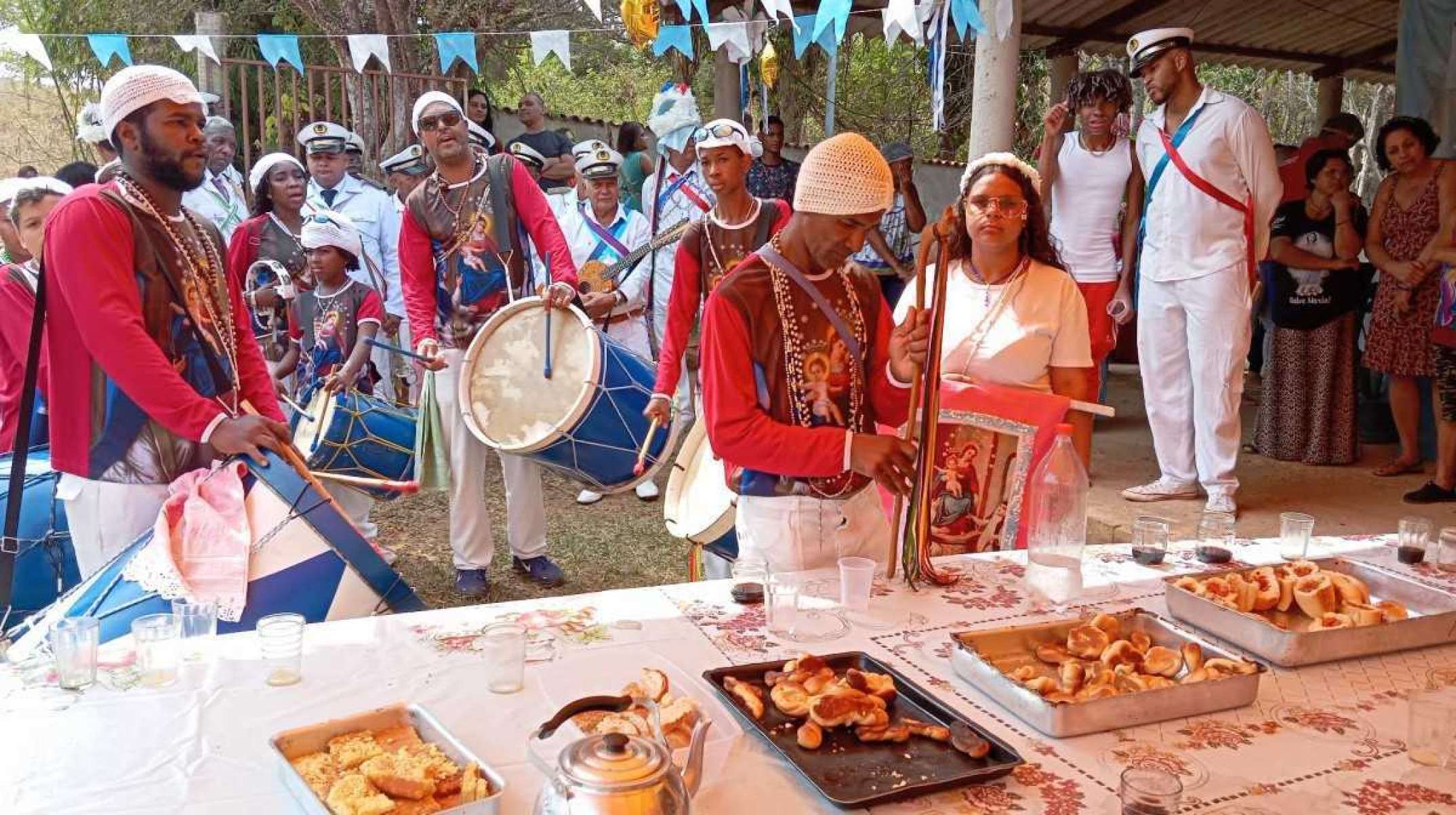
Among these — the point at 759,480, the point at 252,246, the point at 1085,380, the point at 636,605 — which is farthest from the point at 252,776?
the point at 252,246

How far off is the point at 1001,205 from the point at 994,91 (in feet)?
7.09

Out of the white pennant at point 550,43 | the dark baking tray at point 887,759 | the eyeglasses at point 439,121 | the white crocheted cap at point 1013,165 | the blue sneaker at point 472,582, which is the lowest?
the blue sneaker at point 472,582

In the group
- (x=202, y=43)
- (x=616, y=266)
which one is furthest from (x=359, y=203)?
(x=202, y=43)

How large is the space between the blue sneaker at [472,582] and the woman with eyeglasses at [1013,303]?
2332 millimetres

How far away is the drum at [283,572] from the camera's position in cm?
257

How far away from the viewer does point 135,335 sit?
2.75m

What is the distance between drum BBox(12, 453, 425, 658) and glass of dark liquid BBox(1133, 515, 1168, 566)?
6.01 feet

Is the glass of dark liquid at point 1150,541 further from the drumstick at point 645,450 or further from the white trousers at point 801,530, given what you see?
the drumstick at point 645,450

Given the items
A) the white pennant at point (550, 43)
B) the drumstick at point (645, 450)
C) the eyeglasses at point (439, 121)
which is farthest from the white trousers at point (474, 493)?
the white pennant at point (550, 43)

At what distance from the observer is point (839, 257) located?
2.60m

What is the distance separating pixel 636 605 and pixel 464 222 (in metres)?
2.72

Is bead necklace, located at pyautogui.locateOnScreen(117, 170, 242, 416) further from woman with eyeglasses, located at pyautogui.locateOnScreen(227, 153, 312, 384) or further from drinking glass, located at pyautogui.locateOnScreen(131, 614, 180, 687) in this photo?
woman with eyeglasses, located at pyautogui.locateOnScreen(227, 153, 312, 384)

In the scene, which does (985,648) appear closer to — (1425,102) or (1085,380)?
(1085,380)

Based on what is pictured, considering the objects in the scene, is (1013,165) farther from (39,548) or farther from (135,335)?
(39,548)
